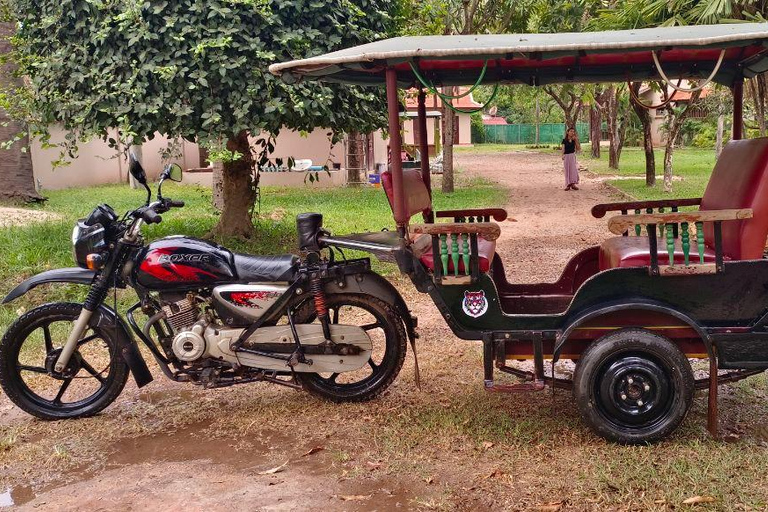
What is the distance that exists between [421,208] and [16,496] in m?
2.93

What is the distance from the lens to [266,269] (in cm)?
450

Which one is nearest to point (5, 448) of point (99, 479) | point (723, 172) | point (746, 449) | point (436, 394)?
point (99, 479)

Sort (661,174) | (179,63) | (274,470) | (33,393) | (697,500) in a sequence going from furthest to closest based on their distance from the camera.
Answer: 1. (661,174)
2. (179,63)
3. (33,393)
4. (274,470)
5. (697,500)

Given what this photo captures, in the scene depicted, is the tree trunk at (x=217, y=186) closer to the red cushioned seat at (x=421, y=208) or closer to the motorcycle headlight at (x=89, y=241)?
the red cushioned seat at (x=421, y=208)

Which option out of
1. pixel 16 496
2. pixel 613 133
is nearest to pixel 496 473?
pixel 16 496

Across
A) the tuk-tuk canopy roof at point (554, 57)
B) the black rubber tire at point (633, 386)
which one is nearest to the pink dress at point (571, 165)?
the tuk-tuk canopy roof at point (554, 57)

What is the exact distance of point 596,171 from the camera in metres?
24.6

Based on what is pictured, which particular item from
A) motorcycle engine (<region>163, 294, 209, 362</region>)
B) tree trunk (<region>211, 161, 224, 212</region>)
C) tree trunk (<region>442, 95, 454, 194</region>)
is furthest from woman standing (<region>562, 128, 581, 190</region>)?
motorcycle engine (<region>163, 294, 209, 362</region>)

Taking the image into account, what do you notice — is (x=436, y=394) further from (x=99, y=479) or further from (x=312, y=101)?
(x=312, y=101)

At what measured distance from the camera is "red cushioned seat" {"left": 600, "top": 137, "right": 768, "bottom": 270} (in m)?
3.98

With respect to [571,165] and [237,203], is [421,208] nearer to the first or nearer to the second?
[237,203]

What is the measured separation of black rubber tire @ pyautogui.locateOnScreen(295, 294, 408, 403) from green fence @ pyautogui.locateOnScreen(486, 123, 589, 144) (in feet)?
171

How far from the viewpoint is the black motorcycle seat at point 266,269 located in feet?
14.7

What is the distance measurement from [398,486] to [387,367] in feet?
3.47
